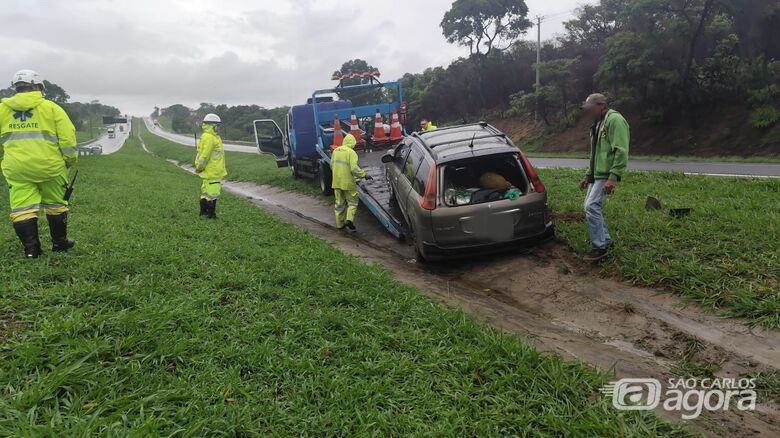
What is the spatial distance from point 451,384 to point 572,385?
701 mm

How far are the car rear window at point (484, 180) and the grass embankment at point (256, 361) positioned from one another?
1626 millimetres

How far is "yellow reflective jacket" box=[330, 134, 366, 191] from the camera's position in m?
8.41

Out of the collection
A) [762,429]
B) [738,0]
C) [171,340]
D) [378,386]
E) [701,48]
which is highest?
[738,0]

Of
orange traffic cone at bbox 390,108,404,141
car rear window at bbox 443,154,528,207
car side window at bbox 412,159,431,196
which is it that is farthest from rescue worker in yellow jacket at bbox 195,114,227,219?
orange traffic cone at bbox 390,108,404,141

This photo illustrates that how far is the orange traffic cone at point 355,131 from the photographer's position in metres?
10.9

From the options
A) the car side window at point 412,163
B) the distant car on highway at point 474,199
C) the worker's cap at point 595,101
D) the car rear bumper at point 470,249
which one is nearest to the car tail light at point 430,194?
the distant car on highway at point 474,199

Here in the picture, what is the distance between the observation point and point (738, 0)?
20.6m

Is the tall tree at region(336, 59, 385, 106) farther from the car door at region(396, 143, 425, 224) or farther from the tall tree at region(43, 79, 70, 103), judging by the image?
the tall tree at region(43, 79, 70, 103)

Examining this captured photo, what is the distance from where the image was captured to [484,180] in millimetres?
6156

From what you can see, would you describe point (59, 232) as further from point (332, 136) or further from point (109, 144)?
point (109, 144)

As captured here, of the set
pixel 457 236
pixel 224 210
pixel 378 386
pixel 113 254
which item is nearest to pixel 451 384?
pixel 378 386

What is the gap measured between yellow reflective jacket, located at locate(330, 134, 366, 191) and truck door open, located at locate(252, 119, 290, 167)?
7.49 m

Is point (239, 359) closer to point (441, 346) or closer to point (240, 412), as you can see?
point (240, 412)

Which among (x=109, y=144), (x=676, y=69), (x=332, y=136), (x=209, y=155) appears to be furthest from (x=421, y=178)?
(x=109, y=144)
